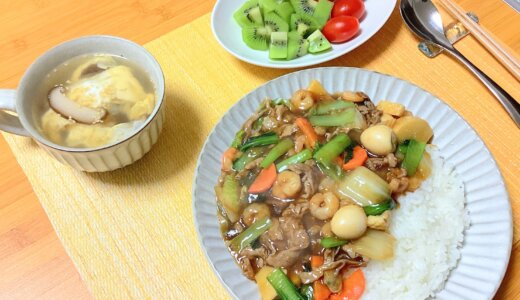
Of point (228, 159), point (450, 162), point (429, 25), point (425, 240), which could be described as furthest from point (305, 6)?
point (425, 240)

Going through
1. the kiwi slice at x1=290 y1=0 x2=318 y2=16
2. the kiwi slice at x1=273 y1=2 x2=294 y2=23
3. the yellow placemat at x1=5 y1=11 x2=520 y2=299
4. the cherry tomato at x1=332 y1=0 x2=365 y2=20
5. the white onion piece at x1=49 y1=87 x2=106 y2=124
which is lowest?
the yellow placemat at x1=5 y1=11 x2=520 y2=299

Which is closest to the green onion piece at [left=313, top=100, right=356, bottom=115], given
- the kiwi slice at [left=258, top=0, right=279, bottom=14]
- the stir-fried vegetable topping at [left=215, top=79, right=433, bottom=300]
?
the stir-fried vegetable topping at [left=215, top=79, right=433, bottom=300]

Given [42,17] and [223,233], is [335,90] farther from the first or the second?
[42,17]

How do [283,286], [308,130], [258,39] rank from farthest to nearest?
[258,39]
[308,130]
[283,286]

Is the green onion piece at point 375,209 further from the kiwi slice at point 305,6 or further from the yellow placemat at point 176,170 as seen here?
the kiwi slice at point 305,6

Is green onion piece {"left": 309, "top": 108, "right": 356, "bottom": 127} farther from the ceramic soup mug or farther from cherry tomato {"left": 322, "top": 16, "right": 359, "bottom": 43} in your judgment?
the ceramic soup mug

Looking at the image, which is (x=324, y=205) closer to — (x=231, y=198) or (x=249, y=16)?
(x=231, y=198)
